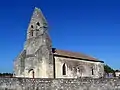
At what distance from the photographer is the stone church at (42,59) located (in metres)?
40.2


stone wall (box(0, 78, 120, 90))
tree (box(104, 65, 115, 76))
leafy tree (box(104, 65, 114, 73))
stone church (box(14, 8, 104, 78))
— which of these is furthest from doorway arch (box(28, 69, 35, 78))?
leafy tree (box(104, 65, 114, 73))

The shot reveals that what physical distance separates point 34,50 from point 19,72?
5.40 metres

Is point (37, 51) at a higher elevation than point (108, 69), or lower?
higher

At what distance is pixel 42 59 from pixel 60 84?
653 inches

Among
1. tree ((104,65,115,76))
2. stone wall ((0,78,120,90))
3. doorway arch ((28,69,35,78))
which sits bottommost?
stone wall ((0,78,120,90))

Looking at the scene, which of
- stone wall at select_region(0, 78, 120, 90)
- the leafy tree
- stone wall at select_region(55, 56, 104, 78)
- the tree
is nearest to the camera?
stone wall at select_region(0, 78, 120, 90)

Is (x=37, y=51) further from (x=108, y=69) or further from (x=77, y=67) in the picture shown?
(x=108, y=69)

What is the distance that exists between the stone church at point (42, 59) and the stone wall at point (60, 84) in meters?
14.3

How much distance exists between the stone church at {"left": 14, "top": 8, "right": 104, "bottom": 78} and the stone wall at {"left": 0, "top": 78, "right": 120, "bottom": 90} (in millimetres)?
14252

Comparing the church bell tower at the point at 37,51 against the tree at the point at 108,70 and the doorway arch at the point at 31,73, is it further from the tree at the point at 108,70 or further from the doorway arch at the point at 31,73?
the tree at the point at 108,70

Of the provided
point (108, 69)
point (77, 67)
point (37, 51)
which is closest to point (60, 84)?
point (37, 51)

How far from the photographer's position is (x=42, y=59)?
4044cm

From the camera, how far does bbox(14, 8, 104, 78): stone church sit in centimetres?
4019

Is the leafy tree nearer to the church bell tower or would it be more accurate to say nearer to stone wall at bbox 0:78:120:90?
the church bell tower
